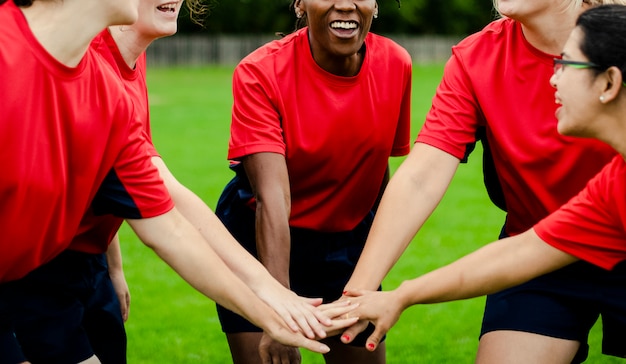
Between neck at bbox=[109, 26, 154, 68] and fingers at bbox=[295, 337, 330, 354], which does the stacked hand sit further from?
neck at bbox=[109, 26, 154, 68]

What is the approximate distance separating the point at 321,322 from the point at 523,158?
1.20 metres

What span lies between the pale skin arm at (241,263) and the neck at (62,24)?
1.12 meters

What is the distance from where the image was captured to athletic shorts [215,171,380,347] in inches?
220

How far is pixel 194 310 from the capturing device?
8.55m

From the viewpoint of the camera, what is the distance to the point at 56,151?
3748 mm

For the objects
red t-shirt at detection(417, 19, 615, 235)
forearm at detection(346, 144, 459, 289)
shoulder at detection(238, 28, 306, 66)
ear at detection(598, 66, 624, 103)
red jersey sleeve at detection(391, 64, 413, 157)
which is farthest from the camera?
red jersey sleeve at detection(391, 64, 413, 157)

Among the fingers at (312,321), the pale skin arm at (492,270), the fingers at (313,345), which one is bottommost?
the fingers at (313,345)

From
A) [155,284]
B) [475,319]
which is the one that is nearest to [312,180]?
[475,319]

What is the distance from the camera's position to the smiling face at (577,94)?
3971mm

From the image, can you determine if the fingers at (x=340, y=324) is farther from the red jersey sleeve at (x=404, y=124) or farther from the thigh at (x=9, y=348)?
the thigh at (x=9, y=348)

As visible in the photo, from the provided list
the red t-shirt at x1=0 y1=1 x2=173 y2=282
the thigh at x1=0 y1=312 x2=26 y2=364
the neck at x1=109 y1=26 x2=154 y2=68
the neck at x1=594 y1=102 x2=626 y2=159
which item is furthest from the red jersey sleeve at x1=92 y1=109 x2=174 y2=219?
the neck at x1=594 y1=102 x2=626 y2=159

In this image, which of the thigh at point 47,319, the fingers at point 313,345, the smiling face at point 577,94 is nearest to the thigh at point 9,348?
the thigh at point 47,319

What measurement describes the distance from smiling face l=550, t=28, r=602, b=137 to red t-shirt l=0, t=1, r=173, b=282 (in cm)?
162

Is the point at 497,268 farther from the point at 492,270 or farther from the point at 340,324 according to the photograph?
the point at 340,324
